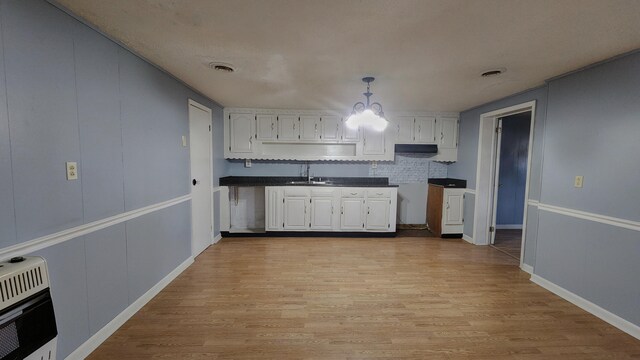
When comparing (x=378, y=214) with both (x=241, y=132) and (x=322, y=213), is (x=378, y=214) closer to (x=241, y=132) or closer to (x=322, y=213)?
(x=322, y=213)

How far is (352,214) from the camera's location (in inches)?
176

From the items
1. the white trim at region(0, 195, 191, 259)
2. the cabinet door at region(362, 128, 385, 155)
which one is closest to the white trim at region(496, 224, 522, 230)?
the cabinet door at region(362, 128, 385, 155)

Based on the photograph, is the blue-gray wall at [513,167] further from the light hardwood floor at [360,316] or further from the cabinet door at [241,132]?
the cabinet door at [241,132]

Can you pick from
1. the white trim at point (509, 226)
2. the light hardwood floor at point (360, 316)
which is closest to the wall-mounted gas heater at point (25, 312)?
the light hardwood floor at point (360, 316)

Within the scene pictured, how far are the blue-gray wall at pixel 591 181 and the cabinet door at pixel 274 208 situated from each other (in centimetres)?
353

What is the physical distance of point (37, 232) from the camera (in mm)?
1430

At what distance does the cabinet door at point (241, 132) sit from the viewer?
4520 mm

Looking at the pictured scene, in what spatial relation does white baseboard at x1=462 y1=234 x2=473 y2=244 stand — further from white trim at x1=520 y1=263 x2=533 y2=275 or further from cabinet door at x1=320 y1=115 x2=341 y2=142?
cabinet door at x1=320 y1=115 x2=341 y2=142

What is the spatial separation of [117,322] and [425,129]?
193 inches

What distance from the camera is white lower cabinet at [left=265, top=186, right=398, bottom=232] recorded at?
443cm

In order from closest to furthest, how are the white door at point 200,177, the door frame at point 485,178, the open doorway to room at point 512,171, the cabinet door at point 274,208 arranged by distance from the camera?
the white door at point 200,177 → the door frame at point 485,178 → the cabinet door at point 274,208 → the open doorway to room at point 512,171

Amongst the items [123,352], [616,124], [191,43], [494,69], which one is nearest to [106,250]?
[123,352]

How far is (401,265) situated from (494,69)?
2.43 m

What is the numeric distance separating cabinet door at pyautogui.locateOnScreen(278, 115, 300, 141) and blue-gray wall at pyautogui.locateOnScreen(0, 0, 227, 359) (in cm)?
209
